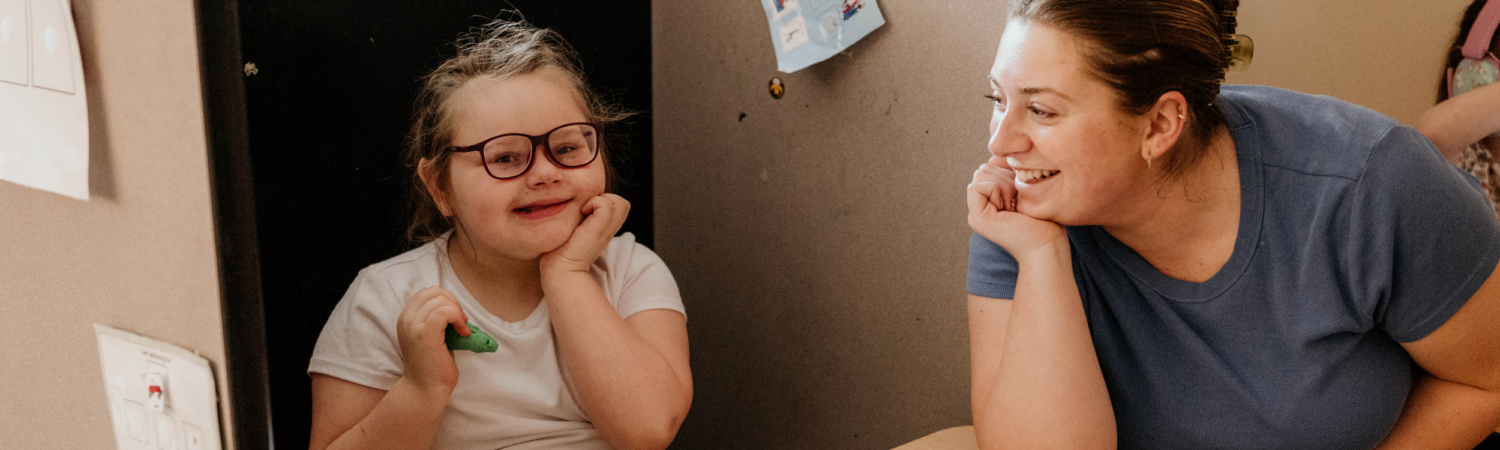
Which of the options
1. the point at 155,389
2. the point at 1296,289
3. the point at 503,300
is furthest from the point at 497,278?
the point at 1296,289

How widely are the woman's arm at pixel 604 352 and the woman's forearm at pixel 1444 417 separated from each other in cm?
75

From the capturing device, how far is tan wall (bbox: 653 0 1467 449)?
3.53 feet

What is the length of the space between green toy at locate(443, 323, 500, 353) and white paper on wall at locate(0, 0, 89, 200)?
29cm

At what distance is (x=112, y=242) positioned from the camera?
1.94 feet

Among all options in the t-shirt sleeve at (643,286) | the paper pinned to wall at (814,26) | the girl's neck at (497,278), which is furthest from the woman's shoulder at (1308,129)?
the girl's neck at (497,278)

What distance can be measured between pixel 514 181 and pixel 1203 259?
684 millimetres

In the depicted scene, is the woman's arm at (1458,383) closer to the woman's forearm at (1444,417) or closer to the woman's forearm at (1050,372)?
the woman's forearm at (1444,417)

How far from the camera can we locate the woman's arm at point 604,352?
90cm

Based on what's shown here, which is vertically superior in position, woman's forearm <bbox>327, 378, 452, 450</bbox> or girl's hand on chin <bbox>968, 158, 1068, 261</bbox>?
girl's hand on chin <bbox>968, 158, 1068, 261</bbox>

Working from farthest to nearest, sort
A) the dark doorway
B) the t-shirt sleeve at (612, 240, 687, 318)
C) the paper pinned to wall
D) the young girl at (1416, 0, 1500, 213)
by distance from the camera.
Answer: the paper pinned to wall, the t-shirt sleeve at (612, 240, 687, 318), the young girl at (1416, 0, 1500, 213), the dark doorway

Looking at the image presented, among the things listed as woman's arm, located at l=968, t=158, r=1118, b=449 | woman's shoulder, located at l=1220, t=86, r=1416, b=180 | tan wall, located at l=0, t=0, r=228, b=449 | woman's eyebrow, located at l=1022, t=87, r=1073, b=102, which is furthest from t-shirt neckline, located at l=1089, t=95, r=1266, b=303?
tan wall, located at l=0, t=0, r=228, b=449

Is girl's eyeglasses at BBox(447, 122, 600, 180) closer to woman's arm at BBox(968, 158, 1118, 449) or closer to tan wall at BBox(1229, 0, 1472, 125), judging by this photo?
woman's arm at BBox(968, 158, 1118, 449)

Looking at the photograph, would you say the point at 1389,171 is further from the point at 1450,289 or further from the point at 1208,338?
the point at 1208,338

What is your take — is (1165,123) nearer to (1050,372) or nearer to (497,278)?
(1050,372)
